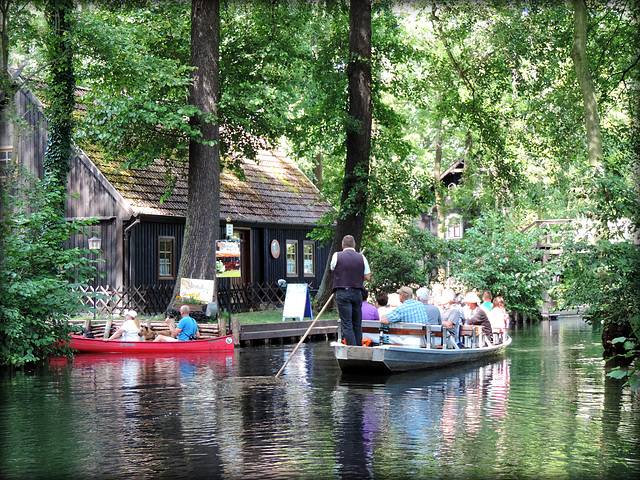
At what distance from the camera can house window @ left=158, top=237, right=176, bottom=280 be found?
30828 millimetres

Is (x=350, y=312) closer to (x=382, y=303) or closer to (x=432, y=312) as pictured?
(x=432, y=312)

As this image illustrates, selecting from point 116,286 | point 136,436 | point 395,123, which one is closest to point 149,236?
point 116,286

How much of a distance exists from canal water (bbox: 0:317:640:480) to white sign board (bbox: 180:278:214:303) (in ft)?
17.3

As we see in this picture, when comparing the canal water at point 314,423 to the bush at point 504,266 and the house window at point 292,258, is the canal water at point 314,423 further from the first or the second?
the house window at point 292,258

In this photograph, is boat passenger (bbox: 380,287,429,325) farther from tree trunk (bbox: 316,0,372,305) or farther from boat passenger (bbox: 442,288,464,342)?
tree trunk (bbox: 316,0,372,305)

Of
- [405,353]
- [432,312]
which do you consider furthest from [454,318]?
[405,353]

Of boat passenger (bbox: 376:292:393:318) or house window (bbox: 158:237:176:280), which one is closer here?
boat passenger (bbox: 376:292:393:318)

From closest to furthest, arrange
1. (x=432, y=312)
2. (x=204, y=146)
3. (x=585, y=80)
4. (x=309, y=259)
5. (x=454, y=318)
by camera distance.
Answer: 1. (x=432, y=312)
2. (x=454, y=318)
3. (x=585, y=80)
4. (x=204, y=146)
5. (x=309, y=259)

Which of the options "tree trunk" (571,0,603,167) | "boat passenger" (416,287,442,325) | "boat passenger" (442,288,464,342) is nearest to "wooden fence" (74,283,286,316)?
"boat passenger" (442,288,464,342)

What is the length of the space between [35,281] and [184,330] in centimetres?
528

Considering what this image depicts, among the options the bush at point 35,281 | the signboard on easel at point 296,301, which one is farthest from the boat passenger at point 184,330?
the signboard on easel at point 296,301

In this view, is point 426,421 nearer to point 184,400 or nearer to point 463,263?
point 184,400

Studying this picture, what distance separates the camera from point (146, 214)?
29141 mm

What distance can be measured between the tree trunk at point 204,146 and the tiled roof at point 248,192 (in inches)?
187
